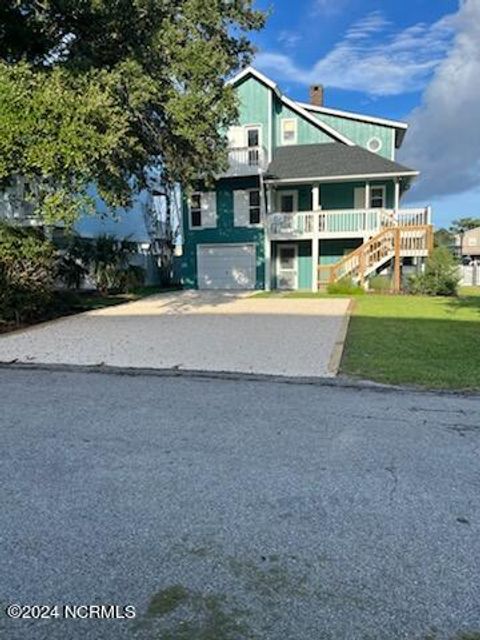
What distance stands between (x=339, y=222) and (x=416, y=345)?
13370 mm

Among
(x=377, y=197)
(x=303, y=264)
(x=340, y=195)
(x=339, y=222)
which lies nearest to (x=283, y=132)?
(x=340, y=195)

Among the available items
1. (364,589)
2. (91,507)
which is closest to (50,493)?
(91,507)

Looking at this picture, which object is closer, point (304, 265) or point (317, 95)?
point (304, 265)

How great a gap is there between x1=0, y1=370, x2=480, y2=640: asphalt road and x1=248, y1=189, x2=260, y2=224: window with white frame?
18415 millimetres

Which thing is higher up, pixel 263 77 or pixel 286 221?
pixel 263 77

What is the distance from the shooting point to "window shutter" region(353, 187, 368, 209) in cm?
2300

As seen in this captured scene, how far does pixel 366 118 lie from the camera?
2388 cm

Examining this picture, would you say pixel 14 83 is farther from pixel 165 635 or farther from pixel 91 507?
pixel 165 635

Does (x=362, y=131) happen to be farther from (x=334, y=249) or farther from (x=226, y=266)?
(x=226, y=266)

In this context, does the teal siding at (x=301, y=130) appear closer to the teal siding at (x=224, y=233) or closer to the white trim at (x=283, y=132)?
the white trim at (x=283, y=132)

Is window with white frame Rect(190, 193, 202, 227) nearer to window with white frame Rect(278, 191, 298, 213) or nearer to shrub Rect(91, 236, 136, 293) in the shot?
window with white frame Rect(278, 191, 298, 213)

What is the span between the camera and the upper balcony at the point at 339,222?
20.8m

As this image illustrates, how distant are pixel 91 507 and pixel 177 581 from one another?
100cm

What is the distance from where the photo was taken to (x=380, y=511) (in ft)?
10.7
